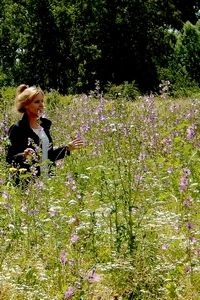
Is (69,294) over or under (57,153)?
→ under

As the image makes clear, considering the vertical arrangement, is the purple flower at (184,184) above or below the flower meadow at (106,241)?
above

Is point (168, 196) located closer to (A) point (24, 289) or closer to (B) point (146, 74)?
(A) point (24, 289)

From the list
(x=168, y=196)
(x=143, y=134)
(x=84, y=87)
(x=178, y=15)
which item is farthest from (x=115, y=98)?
(x=178, y=15)

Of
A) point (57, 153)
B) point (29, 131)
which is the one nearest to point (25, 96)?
point (29, 131)

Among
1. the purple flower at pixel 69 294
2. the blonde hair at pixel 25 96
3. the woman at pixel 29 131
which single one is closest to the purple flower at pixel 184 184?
the purple flower at pixel 69 294

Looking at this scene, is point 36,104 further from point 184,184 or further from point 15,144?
point 184,184

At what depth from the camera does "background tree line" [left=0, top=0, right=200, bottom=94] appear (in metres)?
41.5

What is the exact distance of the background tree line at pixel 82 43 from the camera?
41469mm

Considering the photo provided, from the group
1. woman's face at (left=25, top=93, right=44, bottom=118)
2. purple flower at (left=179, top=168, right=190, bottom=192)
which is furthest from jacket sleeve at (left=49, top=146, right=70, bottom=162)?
purple flower at (left=179, top=168, right=190, bottom=192)

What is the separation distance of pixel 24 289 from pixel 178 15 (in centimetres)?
4982

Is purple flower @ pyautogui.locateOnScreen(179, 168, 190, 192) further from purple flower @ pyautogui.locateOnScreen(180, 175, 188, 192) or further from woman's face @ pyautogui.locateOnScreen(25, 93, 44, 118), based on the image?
woman's face @ pyautogui.locateOnScreen(25, 93, 44, 118)

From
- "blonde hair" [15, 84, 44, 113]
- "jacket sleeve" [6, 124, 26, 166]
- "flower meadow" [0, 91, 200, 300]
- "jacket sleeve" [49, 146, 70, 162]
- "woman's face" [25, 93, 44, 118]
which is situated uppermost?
"blonde hair" [15, 84, 44, 113]

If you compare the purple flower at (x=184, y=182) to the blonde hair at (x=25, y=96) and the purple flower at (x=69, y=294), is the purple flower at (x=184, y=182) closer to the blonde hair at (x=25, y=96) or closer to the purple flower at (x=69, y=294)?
the purple flower at (x=69, y=294)

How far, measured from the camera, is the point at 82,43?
1639 inches
